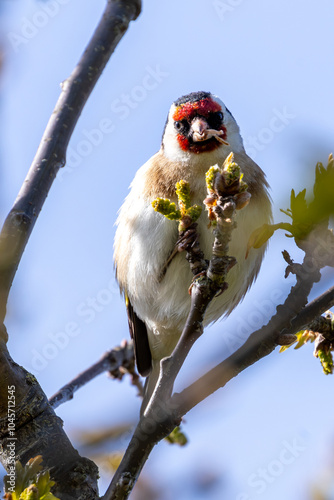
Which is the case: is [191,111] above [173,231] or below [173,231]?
above

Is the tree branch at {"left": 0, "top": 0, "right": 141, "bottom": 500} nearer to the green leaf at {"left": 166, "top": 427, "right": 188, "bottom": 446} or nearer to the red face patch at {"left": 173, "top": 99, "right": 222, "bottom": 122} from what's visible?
the green leaf at {"left": 166, "top": 427, "right": 188, "bottom": 446}

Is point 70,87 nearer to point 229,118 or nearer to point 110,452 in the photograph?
point 229,118

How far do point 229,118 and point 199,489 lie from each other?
8.01ft

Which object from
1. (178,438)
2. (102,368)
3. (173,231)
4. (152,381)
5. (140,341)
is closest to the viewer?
(178,438)

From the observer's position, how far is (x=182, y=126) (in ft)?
12.6

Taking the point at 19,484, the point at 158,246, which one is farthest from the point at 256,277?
the point at 19,484

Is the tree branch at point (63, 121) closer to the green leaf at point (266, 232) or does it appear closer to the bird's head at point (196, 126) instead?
the bird's head at point (196, 126)

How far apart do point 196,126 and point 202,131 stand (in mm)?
160

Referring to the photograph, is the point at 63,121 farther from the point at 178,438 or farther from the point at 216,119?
the point at 178,438

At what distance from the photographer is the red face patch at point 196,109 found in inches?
150

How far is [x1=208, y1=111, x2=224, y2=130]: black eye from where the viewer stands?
12.6 ft

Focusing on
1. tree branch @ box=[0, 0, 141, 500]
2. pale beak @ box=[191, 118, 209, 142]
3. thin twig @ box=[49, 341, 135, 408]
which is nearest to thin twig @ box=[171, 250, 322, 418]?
tree branch @ box=[0, 0, 141, 500]

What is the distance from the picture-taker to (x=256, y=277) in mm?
4051

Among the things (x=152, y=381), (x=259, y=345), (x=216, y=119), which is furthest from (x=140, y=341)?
(x=259, y=345)
